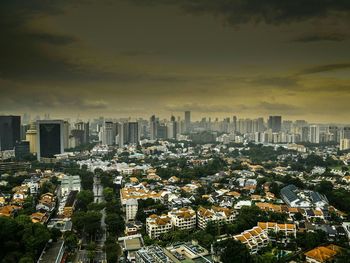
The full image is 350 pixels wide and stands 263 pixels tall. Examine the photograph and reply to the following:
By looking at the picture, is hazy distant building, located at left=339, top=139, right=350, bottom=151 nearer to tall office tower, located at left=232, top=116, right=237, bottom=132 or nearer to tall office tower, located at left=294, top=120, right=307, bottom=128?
tall office tower, located at left=294, top=120, right=307, bottom=128

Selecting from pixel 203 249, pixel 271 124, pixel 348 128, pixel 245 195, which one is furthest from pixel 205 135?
pixel 203 249

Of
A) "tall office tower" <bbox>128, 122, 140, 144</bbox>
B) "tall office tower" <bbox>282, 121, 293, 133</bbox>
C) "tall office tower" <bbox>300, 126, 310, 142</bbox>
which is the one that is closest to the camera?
"tall office tower" <bbox>128, 122, 140, 144</bbox>

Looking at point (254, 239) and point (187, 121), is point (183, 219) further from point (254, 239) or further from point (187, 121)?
point (187, 121)

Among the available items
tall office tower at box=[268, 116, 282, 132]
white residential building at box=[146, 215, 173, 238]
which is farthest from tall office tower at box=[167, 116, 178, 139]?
white residential building at box=[146, 215, 173, 238]

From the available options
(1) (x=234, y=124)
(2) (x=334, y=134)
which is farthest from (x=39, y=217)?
(1) (x=234, y=124)

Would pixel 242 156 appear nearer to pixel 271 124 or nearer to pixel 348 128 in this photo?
pixel 348 128

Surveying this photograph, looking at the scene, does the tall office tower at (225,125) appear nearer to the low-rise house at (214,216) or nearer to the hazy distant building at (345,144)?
the hazy distant building at (345,144)
